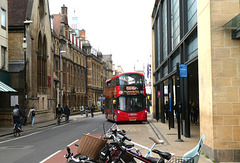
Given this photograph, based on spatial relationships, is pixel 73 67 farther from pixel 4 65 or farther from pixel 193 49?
Answer: pixel 193 49

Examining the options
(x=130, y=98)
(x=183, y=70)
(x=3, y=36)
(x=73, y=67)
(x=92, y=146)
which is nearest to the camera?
(x=92, y=146)

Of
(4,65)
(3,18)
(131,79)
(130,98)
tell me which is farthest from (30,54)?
(130,98)

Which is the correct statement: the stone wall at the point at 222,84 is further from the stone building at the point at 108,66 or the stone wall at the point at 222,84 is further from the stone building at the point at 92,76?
the stone building at the point at 108,66

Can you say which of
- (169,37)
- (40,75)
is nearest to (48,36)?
(40,75)

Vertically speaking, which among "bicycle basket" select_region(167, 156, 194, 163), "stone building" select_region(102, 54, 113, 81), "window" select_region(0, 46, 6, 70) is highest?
"stone building" select_region(102, 54, 113, 81)

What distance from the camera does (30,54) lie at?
109 ft

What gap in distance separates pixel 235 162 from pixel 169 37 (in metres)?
13.9

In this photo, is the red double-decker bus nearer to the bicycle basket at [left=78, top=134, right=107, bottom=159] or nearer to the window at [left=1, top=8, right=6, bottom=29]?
the window at [left=1, top=8, right=6, bottom=29]

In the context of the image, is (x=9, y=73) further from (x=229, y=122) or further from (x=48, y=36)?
(x=229, y=122)

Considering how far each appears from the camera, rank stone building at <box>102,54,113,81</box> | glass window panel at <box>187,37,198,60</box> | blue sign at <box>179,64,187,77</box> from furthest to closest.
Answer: stone building at <box>102,54,113,81</box> < blue sign at <box>179,64,187,77</box> < glass window panel at <box>187,37,198,60</box>

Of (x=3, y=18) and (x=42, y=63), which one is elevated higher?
(x=3, y=18)

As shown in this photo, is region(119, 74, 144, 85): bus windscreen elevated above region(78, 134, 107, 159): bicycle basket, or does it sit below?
above

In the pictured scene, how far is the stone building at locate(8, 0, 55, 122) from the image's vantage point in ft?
102

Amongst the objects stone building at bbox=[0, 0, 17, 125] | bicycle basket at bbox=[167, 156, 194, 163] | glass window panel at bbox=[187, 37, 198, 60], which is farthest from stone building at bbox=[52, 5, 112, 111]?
bicycle basket at bbox=[167, 156, 194, 163]
